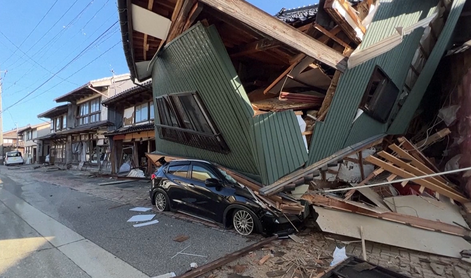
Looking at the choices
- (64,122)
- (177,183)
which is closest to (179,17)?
(177,183)

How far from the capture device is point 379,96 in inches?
265

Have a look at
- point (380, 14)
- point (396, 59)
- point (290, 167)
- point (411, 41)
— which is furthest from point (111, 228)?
point (411, 41)

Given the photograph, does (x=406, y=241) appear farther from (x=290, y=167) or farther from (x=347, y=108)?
(x=347, y=108)

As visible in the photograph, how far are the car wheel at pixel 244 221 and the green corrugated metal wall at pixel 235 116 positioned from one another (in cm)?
82

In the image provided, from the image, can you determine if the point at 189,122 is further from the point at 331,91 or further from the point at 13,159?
the point at 13,159

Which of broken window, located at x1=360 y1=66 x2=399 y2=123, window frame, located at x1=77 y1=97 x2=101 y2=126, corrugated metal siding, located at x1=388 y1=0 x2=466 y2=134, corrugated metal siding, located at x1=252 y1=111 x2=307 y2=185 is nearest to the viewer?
corrugated metal siding, located at x1=252 y1=111 x2=307 y2=185

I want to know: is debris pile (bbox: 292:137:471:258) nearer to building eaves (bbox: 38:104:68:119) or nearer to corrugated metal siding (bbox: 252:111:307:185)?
corrugated metal siding (bbox: 252:111:307:185)

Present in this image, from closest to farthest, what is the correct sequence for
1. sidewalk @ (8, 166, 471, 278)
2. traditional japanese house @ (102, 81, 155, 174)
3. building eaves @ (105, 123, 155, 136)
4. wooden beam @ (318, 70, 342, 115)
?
sidewalk @ (8, 166, 471, 278) < wooden beam @ (318, 70, 342, 115) < building eaves @ (105, 123, 155, 136) < traditional japanese house @ (102, 81, 155, 174)

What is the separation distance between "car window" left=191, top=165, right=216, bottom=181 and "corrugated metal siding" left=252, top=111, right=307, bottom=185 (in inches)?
56.6

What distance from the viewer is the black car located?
16.6ft

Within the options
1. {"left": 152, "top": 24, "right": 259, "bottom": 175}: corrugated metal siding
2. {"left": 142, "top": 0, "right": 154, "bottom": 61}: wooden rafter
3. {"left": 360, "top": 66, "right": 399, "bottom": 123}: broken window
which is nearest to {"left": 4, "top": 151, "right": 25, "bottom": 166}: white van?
{"left": 142, "top": 0, "right": 154, "bottom": 61}: wooden rafter

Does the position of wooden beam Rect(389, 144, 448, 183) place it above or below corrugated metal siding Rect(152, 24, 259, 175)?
below

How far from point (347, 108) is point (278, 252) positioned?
3.82 m

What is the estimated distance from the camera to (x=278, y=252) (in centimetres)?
440
